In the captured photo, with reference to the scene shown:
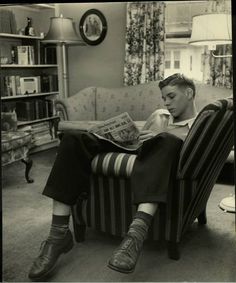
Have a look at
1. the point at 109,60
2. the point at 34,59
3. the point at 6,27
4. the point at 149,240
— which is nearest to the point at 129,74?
the point at 109,60

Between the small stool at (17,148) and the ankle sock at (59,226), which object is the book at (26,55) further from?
the ankle sock at (59,226)

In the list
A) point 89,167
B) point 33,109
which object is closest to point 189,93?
point 89,167

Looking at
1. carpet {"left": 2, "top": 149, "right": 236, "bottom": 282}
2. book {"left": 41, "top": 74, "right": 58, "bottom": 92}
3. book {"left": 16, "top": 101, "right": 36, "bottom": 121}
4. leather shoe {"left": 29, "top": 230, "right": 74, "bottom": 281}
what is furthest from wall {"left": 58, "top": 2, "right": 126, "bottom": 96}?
leather shoe {"left": 29, "top": 230, "right": 74, "bottom": 281}

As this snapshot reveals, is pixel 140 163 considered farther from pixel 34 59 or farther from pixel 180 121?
pixel 34 59

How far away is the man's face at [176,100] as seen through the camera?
133 cm

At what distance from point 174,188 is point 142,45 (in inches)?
70.7

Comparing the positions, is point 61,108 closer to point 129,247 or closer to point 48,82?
point 48,82

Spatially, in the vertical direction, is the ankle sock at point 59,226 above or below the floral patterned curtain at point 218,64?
below

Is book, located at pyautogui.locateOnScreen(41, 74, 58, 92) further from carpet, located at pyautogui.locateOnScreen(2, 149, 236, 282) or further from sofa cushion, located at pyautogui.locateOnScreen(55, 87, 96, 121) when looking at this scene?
carpet, located at pyautogui.locateOnScreen(2, 149, 236, 282)

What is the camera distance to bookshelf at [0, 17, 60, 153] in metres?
1.51

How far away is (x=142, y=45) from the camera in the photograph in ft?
9.62

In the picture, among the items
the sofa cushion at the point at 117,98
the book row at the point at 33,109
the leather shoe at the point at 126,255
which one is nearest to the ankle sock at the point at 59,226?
the leather shoe at the point at 126,255

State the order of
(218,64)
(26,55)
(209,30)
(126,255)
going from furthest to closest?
(26,55)
(209,30)
(218,64)
(126,255)

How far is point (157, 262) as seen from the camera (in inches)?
51.5
